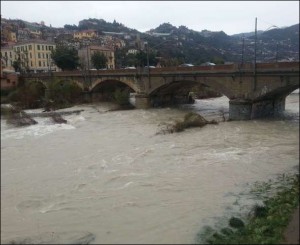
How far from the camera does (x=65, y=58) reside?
64.9 meters

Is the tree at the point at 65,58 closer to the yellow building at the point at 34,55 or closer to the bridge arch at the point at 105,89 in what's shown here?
the yellow building at the point at 34,55

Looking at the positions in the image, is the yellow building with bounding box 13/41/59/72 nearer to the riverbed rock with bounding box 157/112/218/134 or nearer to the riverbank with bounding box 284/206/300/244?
the riverbed rock with bounding box 157/112/218/134

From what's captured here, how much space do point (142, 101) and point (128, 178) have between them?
26.3 m

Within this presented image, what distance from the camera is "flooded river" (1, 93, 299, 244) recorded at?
1012cm

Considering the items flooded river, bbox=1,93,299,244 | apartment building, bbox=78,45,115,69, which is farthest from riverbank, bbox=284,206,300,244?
apartment building, bbox=78,45,115,69

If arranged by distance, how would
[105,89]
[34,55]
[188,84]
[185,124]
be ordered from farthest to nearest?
[34,55] → [105,89] → [188,84] → [185,124]

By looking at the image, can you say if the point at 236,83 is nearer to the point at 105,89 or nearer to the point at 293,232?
the point at 293,232

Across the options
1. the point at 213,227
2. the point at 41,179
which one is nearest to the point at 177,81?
the point at 41,179

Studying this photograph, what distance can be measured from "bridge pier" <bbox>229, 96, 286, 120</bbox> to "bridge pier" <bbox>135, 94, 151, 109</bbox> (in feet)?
41.8

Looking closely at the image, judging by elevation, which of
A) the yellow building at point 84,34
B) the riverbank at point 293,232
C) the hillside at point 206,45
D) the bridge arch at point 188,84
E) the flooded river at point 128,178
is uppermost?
the yellow building at point 84,34

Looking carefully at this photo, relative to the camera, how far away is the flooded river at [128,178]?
10.1 metres

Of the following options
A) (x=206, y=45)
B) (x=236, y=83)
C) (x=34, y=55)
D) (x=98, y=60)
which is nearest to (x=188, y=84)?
(x=236, y=83)

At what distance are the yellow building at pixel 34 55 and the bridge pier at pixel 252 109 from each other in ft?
146

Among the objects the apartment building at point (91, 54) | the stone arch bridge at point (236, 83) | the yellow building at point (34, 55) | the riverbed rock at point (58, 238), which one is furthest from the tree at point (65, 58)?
the riverbed rock at point (58, 238)
